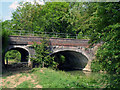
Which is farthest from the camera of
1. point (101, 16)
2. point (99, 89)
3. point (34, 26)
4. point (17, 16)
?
point (17, 16)

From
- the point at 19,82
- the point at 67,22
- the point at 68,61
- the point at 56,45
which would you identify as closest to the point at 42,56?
the point at 56,45

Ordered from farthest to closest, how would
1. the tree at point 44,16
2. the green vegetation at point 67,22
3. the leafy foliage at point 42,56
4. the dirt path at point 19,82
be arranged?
the tree at point 44,16
the leafy foliage at point 42,56
the dirt path at point 19,82
the green vegetation at point 67,22

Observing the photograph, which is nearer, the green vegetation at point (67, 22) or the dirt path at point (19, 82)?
the green vegetation at point (67, 22)

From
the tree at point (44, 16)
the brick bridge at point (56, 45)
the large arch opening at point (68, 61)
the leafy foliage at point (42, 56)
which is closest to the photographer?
the leafy foliage at point (42, 56)

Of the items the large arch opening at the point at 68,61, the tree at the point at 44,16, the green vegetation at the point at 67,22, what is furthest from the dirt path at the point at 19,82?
the tree at the point at 44,16

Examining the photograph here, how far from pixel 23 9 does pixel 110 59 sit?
23.8m

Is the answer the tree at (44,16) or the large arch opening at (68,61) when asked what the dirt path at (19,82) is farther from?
the tree at (44,16)

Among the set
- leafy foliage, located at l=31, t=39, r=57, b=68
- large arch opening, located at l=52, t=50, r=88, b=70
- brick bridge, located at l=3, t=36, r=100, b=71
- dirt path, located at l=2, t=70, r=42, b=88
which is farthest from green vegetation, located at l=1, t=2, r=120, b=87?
dirt path, located at l=2, t=70, r=42, b=88

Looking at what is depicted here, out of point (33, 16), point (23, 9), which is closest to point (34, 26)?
point (33, 16)

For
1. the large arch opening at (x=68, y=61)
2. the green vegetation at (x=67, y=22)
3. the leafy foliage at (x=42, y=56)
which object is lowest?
the large arch opening at (x=68, y=61)

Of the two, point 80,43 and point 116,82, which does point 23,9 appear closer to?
point 80,43

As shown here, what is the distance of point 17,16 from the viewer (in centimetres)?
3166

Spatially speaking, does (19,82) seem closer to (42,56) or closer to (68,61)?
(42,56)

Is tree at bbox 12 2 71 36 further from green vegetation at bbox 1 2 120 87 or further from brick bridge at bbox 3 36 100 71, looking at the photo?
brick bridge at bbox 3 36 100 71
